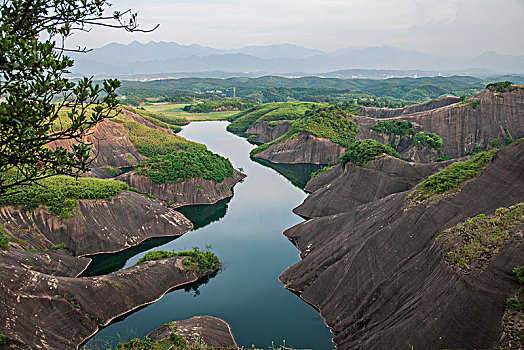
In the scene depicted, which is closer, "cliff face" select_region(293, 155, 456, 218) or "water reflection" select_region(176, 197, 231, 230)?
"cliff face" select_region(293, 155, 456, 218)

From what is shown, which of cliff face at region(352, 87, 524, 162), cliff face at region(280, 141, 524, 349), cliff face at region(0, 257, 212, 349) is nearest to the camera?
cliff face at region(280, 141, 524, 349)

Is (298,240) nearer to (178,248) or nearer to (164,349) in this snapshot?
(178,248)

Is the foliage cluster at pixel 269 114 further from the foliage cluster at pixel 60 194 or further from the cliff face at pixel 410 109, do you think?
the foliage cluster at pixel 60 194

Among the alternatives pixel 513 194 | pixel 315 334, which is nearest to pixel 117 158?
pixel 315 334

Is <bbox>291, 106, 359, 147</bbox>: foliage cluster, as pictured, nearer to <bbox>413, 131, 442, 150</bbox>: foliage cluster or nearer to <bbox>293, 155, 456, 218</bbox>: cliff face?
<bbox>413, 131, 442, 150</bbox>: foliage cluster

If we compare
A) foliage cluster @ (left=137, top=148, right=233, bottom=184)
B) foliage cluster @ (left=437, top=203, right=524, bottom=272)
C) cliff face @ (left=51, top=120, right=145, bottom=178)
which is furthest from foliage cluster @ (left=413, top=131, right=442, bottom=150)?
cliff face @ (left=51, top=120, right=145, bottom=178)

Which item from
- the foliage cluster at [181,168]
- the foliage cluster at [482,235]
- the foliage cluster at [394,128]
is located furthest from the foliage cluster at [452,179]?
the foliage cluster at [394,128]
